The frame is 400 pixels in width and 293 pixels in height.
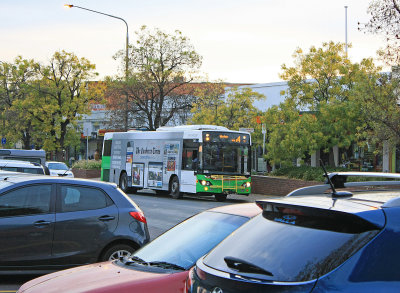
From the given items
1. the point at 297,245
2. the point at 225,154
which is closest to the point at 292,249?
the point at 297,245

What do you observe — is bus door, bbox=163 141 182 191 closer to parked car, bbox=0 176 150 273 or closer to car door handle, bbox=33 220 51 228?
parked car, bbox=0 176 150 273

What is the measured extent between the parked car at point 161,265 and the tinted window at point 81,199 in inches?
109

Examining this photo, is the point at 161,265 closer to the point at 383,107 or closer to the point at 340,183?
the point at 340,183

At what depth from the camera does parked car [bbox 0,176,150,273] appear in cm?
837

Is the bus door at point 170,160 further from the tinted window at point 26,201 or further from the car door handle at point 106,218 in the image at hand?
the tinted window at point 26,201

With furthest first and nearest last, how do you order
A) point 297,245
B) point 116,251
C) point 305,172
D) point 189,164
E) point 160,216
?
1. point 305,172
2. point 189,164
3. point 160,216
4. point 116,251
5. point 297,245

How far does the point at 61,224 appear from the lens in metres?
8.56

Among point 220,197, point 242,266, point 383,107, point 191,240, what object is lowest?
point 220,197

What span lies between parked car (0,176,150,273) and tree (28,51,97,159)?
1799 inches

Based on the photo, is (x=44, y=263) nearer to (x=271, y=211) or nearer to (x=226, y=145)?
(x=271, y=211)

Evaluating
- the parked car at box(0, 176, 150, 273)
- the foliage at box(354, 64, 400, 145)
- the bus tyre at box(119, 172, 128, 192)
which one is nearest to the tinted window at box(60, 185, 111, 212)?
the parked car at box(0, 176, 150, 273)

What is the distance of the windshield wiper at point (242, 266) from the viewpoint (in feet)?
11.4

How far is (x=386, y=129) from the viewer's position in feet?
73.1

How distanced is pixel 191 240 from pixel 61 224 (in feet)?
10.3
